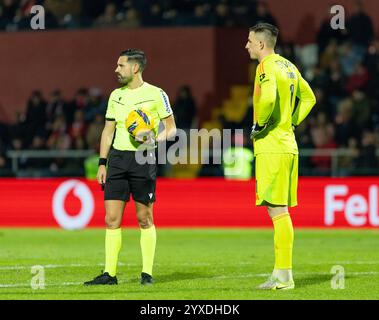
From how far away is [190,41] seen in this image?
1069 inches

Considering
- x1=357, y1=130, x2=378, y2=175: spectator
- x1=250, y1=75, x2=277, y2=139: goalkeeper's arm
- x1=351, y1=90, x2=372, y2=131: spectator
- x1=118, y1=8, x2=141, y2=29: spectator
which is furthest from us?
x1=118, y1=8, x2=141, y2=29: spectator

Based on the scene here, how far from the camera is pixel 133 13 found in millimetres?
27406

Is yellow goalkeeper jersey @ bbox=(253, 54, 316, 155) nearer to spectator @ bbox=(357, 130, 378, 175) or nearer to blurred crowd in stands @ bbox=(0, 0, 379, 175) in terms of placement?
spectator @ bbox=(357, 130, 378, 175)

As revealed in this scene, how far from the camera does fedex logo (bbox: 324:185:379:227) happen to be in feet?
67.9

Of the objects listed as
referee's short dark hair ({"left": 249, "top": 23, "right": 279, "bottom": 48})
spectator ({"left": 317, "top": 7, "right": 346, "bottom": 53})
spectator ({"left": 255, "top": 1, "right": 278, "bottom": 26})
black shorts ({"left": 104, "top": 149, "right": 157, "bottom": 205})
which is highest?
spectator ({"left": 255, "top": 1, "right": 278, "bottom": 26})

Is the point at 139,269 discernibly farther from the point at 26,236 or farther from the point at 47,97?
the point at 47,97

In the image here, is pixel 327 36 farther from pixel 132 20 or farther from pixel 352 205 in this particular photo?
pixel 352 205

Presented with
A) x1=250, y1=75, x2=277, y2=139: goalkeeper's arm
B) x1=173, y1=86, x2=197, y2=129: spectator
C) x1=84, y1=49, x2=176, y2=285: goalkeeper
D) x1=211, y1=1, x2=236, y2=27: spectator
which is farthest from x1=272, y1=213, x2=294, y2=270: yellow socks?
x1=211, y1=1, x2=236, y2=27: spectator

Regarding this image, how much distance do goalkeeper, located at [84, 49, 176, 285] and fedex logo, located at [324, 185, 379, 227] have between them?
29.5 ft

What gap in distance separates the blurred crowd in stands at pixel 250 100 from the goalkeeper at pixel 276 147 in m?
11.8

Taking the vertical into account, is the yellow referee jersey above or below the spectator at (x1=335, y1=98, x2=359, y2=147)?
below

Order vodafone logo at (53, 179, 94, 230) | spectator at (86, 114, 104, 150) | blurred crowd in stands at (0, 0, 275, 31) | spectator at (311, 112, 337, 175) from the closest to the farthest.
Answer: vodafone logo at (53, 179, 94, 230) < spectator at (311, 112, 337, 175) < spectator at (86, 114, 104, 150) < blurred crowd in stands at (0, 0, 275, 31)
